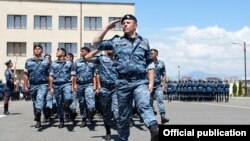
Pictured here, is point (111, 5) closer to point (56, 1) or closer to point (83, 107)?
point (56, 1)

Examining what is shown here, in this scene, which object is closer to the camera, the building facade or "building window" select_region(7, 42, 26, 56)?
the building facade

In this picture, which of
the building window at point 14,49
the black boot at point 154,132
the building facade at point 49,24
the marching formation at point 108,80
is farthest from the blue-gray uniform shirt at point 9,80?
the building window at point 14,49

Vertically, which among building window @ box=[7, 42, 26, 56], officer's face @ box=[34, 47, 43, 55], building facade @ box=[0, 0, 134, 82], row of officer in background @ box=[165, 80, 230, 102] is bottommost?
row of officer in background @ box=[165, 80, 230, 102]

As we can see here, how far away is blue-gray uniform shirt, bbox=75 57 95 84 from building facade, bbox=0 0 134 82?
45934mm

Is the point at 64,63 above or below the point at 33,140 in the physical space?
above

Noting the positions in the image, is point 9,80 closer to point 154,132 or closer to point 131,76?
point 131,76

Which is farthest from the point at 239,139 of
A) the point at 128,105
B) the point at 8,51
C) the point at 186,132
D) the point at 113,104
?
the point at 8,51

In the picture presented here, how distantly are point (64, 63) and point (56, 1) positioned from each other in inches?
1892

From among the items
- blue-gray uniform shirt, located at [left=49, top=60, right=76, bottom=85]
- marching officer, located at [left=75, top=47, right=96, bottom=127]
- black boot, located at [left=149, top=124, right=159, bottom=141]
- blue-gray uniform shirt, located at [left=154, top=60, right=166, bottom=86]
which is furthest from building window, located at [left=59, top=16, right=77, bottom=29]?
black boot, located at [left=149, top=124, right=159, bottom=141]

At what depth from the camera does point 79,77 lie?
12.8m

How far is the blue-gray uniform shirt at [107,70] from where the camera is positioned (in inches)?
422

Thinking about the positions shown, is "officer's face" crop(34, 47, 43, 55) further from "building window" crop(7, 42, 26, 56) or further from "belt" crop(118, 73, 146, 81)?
"building window" crop(7, 42, 26, 56)

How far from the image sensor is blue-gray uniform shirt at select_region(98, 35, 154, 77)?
7.41m

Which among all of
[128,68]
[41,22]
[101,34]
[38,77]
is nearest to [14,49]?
[41,22]
